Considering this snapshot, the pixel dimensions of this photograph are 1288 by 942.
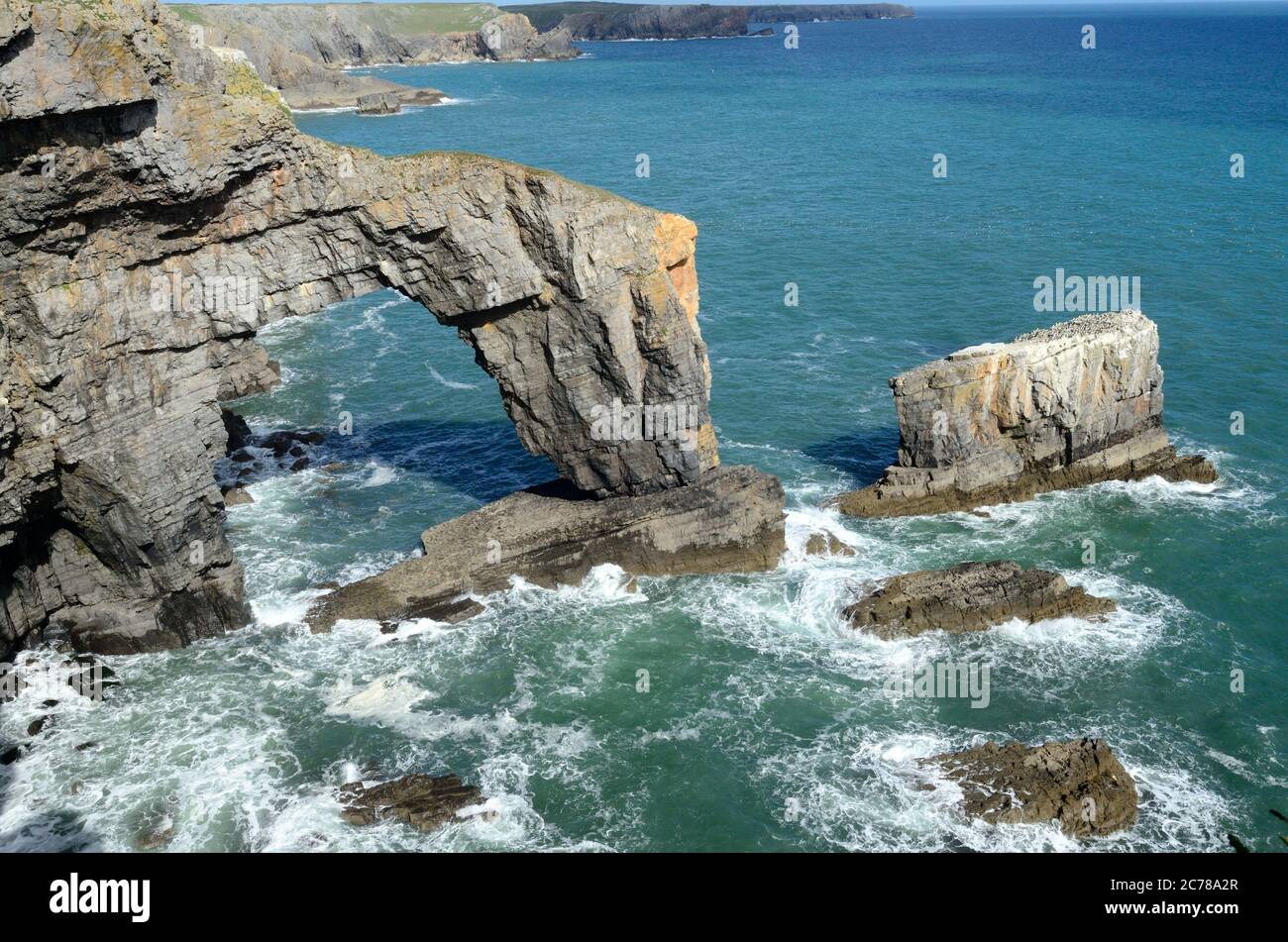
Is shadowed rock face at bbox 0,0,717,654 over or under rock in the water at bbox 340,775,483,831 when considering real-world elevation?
over

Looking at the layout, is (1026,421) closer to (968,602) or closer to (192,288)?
(968,602)

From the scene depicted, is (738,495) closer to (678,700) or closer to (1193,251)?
(678,700)

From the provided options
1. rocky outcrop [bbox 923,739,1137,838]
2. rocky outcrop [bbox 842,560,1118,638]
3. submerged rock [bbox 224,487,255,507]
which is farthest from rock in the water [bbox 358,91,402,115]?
rocky outcrop [bbox 923,739,1137,838]

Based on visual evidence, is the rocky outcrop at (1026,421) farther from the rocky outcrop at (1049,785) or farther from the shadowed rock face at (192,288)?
the rocky outcrop at (1049,785)

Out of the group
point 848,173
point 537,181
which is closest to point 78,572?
point 537,181

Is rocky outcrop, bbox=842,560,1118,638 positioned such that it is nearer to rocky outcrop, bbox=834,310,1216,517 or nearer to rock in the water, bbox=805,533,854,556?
rock in the water, bbox=805,533,854,556
